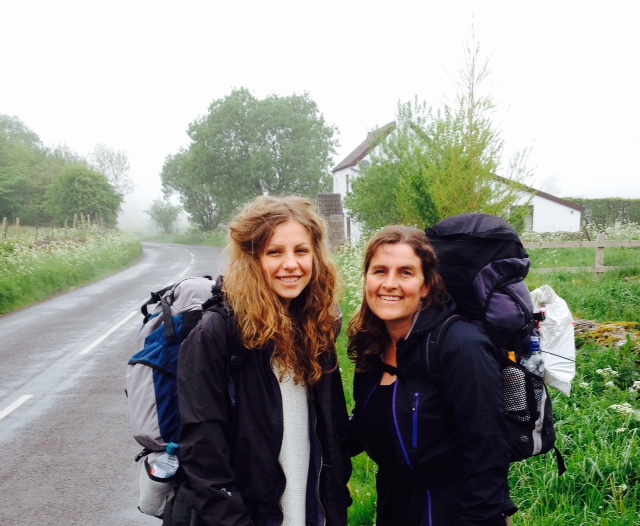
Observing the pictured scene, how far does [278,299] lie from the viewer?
6.70 feet

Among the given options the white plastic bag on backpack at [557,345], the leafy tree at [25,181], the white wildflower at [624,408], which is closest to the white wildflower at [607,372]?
the white wildflower at [624,408]

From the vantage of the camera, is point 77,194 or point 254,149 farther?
point 254,149

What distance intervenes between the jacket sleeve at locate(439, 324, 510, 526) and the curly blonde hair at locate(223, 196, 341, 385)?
0.51 meters

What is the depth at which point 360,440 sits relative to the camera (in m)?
2.30

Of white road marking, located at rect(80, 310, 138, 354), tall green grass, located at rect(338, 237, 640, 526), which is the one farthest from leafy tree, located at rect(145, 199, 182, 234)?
tall green grass, located at rect(338, 237, 640, 526)

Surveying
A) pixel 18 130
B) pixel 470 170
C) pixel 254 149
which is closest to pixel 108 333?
pixel 470 170

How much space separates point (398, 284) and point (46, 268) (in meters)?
16.3

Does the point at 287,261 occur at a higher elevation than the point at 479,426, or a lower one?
higher

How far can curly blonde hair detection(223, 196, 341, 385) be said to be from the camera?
1.92 m

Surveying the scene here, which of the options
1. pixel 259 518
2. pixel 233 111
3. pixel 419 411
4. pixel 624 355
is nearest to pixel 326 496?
pixel 259 518

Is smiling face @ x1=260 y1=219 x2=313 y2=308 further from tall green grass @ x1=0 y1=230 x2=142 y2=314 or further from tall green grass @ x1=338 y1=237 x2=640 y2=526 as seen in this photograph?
tall green grass @ x1=0 y1=230 x2=142 y2=314

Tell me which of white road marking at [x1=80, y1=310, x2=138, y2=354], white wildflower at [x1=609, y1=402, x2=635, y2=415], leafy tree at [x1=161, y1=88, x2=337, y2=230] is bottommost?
white road marking at [x1=80, y1=310, x2=138, y2=354]

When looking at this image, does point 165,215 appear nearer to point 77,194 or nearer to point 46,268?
point 77,194

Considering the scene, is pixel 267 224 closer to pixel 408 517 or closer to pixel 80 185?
pixel 408 517
